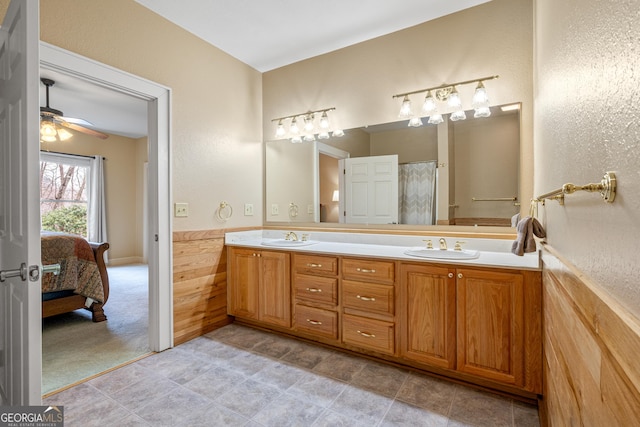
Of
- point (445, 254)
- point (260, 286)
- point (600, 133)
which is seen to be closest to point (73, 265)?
point (260, 286)

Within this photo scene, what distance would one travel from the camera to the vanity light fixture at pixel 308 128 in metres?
2.85

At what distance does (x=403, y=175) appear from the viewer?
2502 mm

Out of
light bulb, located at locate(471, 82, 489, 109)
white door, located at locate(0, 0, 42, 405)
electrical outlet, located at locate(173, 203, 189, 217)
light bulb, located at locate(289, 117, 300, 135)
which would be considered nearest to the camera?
white door, located at locate(0, 0, 42, 405)

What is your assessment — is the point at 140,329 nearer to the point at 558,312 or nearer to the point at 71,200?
the point at 558,312

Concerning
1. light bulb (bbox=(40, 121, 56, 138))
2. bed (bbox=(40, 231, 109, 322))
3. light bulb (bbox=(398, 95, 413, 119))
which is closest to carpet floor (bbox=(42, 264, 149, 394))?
bed (bbox=(40, 231, 109, 322))

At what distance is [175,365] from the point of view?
2113mm

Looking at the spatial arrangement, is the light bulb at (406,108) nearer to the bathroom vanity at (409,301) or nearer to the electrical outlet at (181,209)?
the bathroom vanity at (409,301)

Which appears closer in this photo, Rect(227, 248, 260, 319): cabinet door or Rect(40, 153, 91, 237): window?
Rect(227, 248, 260, 319): cabinet door

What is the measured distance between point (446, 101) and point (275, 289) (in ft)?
6.69

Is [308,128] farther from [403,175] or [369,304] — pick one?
[369,304]

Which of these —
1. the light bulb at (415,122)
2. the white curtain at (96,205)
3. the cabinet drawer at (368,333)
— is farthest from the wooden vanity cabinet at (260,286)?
the white curtain at (96,205)

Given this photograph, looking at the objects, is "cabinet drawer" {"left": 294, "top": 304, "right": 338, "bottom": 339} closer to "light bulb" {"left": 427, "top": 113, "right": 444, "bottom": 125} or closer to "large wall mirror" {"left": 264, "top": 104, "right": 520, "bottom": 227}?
"large wall mirror" {"left": 264, "top": 104, "right": 520, "bottom": 227}

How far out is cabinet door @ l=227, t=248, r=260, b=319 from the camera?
266 cm

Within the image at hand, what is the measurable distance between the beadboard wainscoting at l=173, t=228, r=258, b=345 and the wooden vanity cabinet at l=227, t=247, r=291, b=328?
0.10 meters
